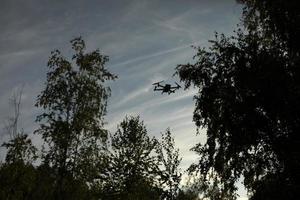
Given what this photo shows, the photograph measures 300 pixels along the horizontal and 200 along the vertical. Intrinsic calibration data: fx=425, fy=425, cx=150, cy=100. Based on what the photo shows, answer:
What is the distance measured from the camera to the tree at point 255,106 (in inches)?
561

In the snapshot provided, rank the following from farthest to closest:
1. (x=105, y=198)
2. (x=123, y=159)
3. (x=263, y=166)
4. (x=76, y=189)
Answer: (x=123, y=159), (x=105, y=198), (x=76, y=189), (x=263, y=166)

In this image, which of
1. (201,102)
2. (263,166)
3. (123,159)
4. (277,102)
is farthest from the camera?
(123,159)

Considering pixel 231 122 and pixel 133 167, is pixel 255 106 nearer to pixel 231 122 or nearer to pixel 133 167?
pixel 231 122

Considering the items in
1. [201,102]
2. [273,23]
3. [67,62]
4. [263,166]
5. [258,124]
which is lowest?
[263,166]

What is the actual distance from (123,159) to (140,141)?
7.28ft

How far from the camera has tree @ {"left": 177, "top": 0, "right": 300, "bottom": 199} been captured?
14242 mm

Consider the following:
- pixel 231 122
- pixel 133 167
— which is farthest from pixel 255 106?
pixel 133 167

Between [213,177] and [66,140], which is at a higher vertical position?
[66,140]

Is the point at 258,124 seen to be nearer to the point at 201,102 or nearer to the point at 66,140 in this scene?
the point at 201,102

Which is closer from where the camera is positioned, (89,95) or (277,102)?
(277,102)

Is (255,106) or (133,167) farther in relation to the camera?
(133,167)

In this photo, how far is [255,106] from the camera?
14.9 meters

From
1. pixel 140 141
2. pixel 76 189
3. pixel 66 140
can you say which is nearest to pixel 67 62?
pixel 66 140

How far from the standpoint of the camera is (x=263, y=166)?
15.4 m
